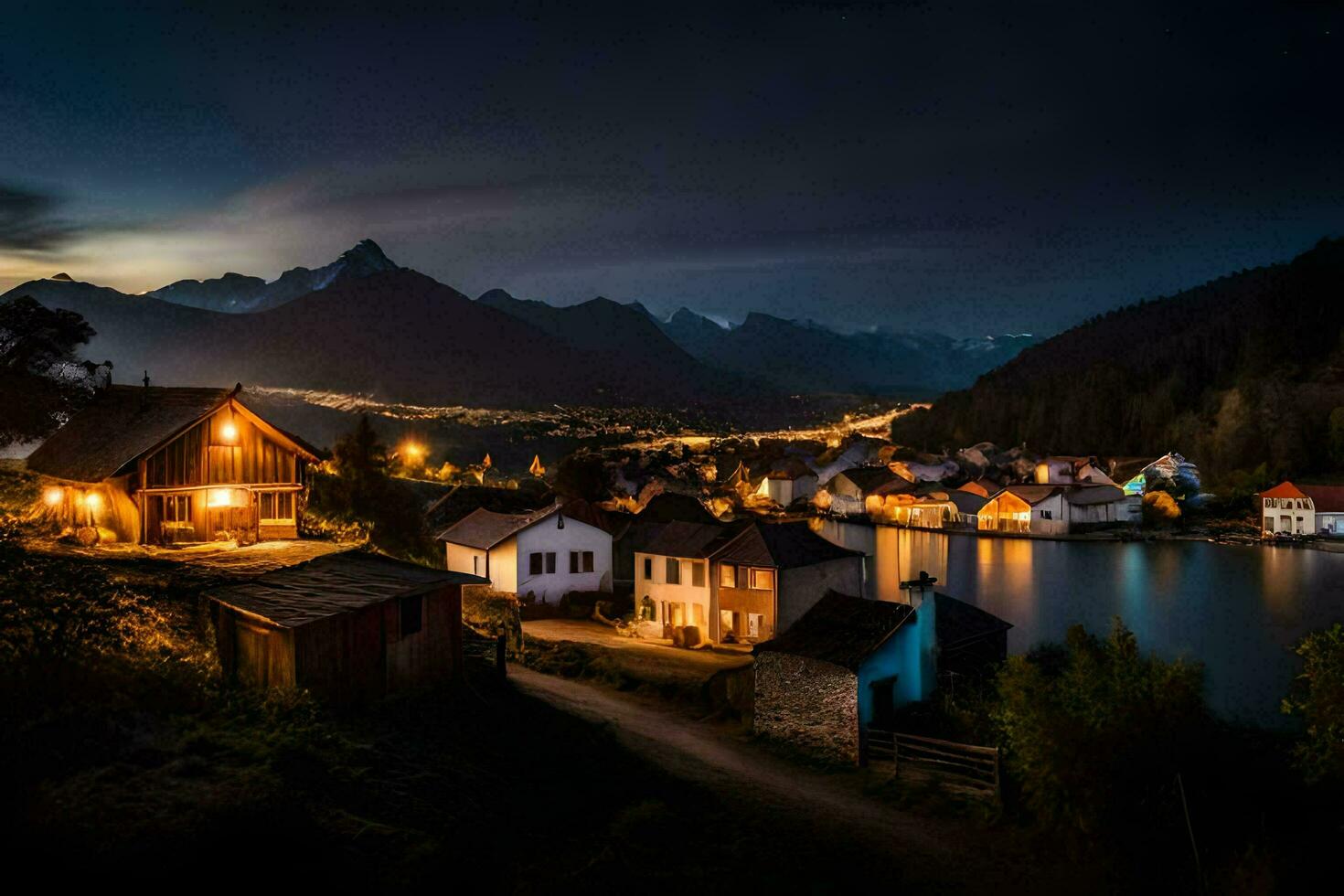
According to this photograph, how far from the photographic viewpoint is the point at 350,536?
27281 millimetres

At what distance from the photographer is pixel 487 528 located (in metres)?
38.4

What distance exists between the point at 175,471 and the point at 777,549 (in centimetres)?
1911

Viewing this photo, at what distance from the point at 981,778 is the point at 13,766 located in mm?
14229

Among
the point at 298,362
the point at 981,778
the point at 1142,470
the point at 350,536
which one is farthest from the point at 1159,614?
the point at 298,362

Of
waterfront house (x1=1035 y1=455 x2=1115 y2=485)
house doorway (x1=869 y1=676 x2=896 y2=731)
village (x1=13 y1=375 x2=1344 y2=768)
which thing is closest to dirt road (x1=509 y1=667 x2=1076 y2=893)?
village (x1=13 y1=375 x2=1344 y2=768)

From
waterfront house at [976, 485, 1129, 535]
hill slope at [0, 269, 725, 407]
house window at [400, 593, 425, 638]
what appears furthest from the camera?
Answer: hill slope at [0, 269, 725, 407]

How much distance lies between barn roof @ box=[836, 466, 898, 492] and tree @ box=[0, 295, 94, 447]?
76.9 metres

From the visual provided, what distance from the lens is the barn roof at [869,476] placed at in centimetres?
9628

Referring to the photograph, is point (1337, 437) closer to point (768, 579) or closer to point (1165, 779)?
point (768, 579)

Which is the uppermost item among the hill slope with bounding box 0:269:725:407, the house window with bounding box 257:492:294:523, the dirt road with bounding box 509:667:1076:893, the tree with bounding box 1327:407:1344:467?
the hill slope with bounding box 0:269:725:407

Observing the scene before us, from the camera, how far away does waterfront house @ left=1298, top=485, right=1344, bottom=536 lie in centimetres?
7200

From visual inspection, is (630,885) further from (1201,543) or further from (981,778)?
(1201,543)

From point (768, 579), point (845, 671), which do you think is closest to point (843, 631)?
point (845, 671)

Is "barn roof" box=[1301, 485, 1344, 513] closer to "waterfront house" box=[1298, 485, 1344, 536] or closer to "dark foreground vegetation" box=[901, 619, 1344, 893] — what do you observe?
"waterfront house" box=[1298, 485, 1344, 536]
